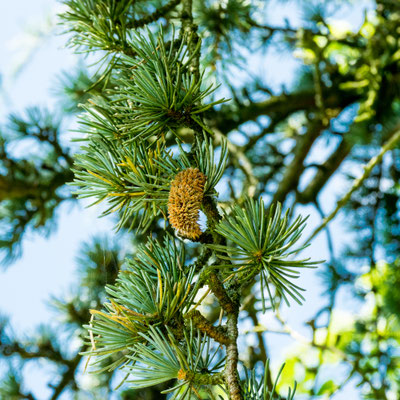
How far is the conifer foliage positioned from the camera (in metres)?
0.36

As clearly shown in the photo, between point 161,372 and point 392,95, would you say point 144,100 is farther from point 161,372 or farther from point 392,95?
point 392,95

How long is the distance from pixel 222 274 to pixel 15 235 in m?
0.94

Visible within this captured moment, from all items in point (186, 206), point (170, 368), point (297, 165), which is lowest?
point (170, 368)

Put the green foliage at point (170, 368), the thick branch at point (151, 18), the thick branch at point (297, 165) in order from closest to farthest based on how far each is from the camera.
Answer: the green foliage at point (170, 368) < the thick branch at point (151, 18) < the thick branch at point (297, 165)

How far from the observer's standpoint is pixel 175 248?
1.37ft

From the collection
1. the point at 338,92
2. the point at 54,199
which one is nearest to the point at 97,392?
the point at 54,199

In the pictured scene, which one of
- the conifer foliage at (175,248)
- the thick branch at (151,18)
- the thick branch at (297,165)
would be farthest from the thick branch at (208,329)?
the thick branch at (297,165)

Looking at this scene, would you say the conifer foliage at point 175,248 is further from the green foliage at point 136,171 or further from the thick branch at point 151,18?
the thick branch at point 151,18

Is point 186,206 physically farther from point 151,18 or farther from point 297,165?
point 297,165

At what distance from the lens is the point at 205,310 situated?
117cm

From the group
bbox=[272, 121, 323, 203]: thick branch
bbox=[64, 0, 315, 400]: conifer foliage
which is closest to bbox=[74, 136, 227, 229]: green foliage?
bbox=[64, 0, 315, 400]: conifer foliage

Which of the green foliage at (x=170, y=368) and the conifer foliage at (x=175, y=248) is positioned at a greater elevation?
the conifer foliage at (x=175, y=248)

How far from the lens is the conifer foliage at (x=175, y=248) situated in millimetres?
360

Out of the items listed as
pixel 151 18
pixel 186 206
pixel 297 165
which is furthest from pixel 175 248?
pixel 297 165
